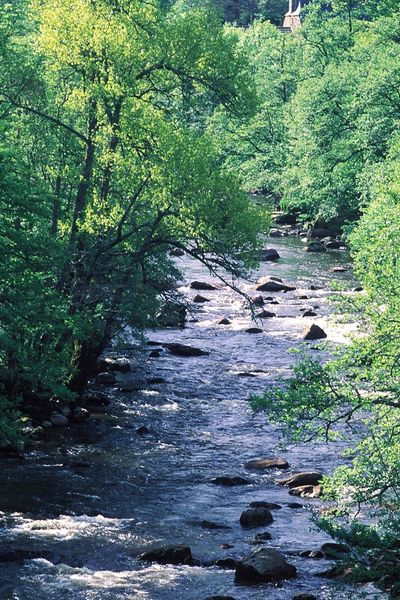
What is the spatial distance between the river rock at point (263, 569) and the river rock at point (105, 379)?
15.3m

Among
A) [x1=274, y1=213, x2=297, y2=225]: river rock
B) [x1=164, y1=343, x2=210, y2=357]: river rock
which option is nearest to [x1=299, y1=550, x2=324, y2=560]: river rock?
[x1=164, y1=343, x2=210, y2=357]: river rock

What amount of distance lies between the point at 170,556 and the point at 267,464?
7.05 meters

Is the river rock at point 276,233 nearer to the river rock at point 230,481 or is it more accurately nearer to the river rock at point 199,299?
the river rock at point 199,299

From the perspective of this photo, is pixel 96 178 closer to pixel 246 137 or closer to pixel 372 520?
pixel 372 520

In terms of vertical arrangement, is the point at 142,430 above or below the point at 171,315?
below

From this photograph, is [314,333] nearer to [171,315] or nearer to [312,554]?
[171,315]

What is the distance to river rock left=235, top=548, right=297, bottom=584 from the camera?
1931cm

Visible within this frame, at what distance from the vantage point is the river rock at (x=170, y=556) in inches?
798

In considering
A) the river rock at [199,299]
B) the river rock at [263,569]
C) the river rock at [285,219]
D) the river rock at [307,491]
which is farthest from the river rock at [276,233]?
the river rock at [263,569]

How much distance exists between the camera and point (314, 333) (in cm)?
4088

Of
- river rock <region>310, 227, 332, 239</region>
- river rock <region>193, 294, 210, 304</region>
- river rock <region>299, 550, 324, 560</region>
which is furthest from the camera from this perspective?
river rock <region>310, 227, 332, 239</region>

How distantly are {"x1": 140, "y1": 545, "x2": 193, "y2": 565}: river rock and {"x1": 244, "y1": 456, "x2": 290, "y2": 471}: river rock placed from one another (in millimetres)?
6758

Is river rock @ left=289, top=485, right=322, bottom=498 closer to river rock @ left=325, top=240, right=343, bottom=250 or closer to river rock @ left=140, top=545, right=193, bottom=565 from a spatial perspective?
river rock @ left=140, top=545, right=193, bottom=565

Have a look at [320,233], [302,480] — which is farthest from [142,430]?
[320,233]
